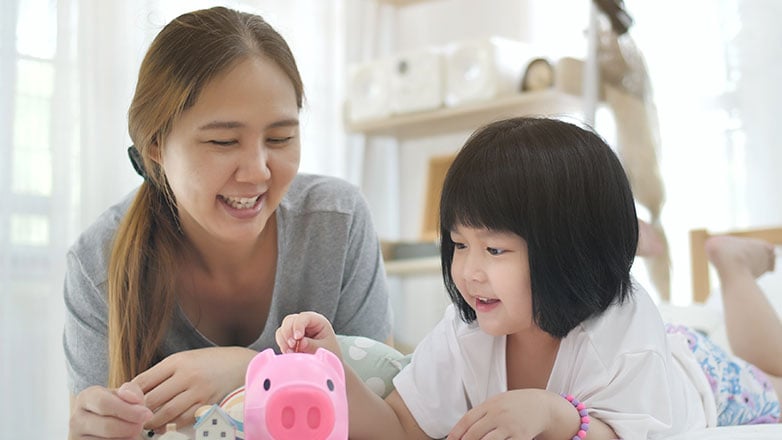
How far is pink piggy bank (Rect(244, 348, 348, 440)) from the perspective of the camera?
83 cm

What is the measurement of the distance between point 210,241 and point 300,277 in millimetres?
159

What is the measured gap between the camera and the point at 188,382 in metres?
1.14

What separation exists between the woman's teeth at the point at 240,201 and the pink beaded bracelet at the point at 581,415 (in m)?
0.53

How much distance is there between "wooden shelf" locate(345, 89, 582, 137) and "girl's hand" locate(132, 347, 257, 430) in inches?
72.3

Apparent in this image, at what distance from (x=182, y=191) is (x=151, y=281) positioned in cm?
18

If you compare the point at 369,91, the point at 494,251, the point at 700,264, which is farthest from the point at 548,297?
the point at 369,91

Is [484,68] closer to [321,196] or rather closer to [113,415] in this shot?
[321,196]

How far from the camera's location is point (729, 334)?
1672 mm

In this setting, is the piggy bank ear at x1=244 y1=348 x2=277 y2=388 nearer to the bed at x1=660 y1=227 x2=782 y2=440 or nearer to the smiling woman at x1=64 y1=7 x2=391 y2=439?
the smiling woman at x1=64 y1=7 x2=391 y2=439

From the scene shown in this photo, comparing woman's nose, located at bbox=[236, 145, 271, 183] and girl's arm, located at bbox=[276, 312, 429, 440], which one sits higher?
woman's nose, located at bbox=[236, 145, 271, 183]

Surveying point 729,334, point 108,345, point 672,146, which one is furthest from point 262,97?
point 672,146

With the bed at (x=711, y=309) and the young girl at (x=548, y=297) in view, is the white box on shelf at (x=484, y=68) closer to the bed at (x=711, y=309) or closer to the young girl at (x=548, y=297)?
the bed at (x=711, y=309)

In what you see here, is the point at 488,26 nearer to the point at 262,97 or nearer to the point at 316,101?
the point at 316,101

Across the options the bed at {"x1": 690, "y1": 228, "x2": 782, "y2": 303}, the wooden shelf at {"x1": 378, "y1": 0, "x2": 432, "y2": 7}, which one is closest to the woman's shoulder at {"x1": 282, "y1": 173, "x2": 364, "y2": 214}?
the bed at {"x1": 690, "y1": 228, "x2": 782, "y2": 303}
